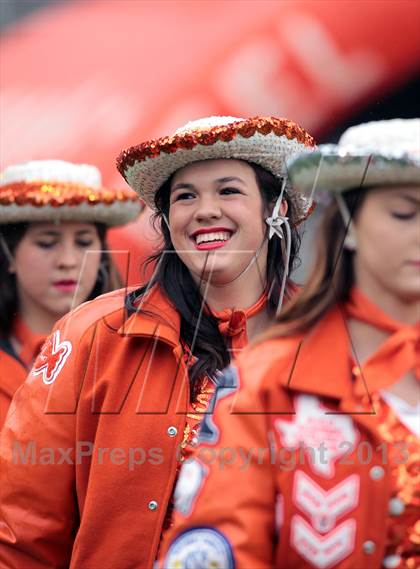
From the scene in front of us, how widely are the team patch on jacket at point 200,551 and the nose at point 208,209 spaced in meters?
1.09

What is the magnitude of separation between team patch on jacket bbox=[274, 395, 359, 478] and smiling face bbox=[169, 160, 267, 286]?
3.13 feet

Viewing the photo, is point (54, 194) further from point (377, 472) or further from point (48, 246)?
point (377, 472)

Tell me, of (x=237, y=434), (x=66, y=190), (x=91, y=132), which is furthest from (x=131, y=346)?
(x=91, y=132)

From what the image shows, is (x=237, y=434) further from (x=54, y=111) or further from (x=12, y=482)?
(x=54, y=111)

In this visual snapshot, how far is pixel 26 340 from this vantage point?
4598 mm

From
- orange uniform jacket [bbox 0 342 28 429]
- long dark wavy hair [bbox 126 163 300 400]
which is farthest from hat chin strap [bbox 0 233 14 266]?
long dark wavy hair [bbox 126 163 300 400]

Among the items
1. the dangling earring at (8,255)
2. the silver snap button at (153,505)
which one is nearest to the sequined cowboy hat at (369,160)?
the silver snap button at (153,505)

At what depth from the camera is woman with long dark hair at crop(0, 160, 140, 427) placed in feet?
15.2

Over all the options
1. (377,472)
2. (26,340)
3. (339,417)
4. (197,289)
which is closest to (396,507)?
(377,472)

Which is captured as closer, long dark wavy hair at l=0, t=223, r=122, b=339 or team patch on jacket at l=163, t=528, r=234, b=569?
team patch on jacket at l=163, t=528, r=234, b=569

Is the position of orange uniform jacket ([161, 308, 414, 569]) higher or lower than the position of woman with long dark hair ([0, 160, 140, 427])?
lower

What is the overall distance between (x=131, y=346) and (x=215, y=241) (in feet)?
1.11

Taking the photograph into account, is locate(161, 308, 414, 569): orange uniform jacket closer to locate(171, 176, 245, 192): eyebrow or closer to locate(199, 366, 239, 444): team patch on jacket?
locate(199, 366, 239, 444): team patch on jacket

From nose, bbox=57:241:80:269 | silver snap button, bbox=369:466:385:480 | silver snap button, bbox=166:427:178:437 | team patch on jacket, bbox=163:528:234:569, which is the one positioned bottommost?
team patch on jacket, bbox=163:528:234:569
